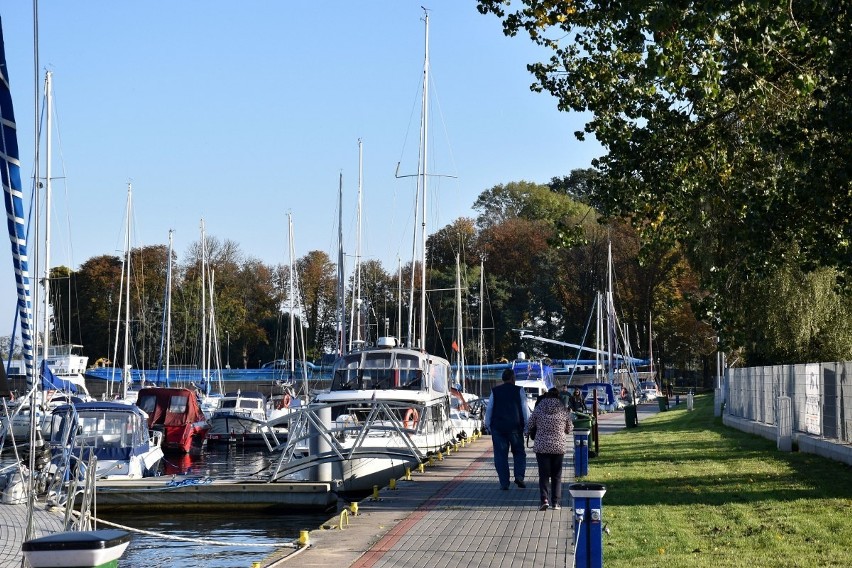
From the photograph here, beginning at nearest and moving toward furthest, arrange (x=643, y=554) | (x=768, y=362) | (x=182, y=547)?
(x=643, y=554)
(x=182, y=547)
(x=768, y=362)

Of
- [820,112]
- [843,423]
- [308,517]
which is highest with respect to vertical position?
[820,112]

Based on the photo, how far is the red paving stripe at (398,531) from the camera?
12.6m

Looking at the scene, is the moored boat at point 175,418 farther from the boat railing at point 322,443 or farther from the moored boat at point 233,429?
the boat railing at point 322,443

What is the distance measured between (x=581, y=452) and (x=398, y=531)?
667 cm

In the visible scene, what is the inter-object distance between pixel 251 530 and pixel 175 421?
24.4 meters

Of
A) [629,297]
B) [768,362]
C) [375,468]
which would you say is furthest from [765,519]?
[629,297]

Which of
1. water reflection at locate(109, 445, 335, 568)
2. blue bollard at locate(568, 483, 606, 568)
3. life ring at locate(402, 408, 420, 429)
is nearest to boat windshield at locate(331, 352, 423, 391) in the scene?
life ring at locate(402, 408, 420, 429)

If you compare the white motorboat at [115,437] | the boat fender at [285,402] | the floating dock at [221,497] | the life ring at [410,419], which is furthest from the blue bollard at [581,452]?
the boat fender at [285,402]

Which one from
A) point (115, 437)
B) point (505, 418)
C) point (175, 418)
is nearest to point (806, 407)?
point (505, 418)

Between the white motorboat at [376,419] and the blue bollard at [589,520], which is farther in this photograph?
the white motorboat at [376,419]

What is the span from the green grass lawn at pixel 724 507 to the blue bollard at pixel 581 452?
21 cm

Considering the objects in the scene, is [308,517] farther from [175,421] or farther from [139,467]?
[175,421]

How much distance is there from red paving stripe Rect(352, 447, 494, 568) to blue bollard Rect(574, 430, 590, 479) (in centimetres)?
221

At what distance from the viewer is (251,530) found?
19719mm
